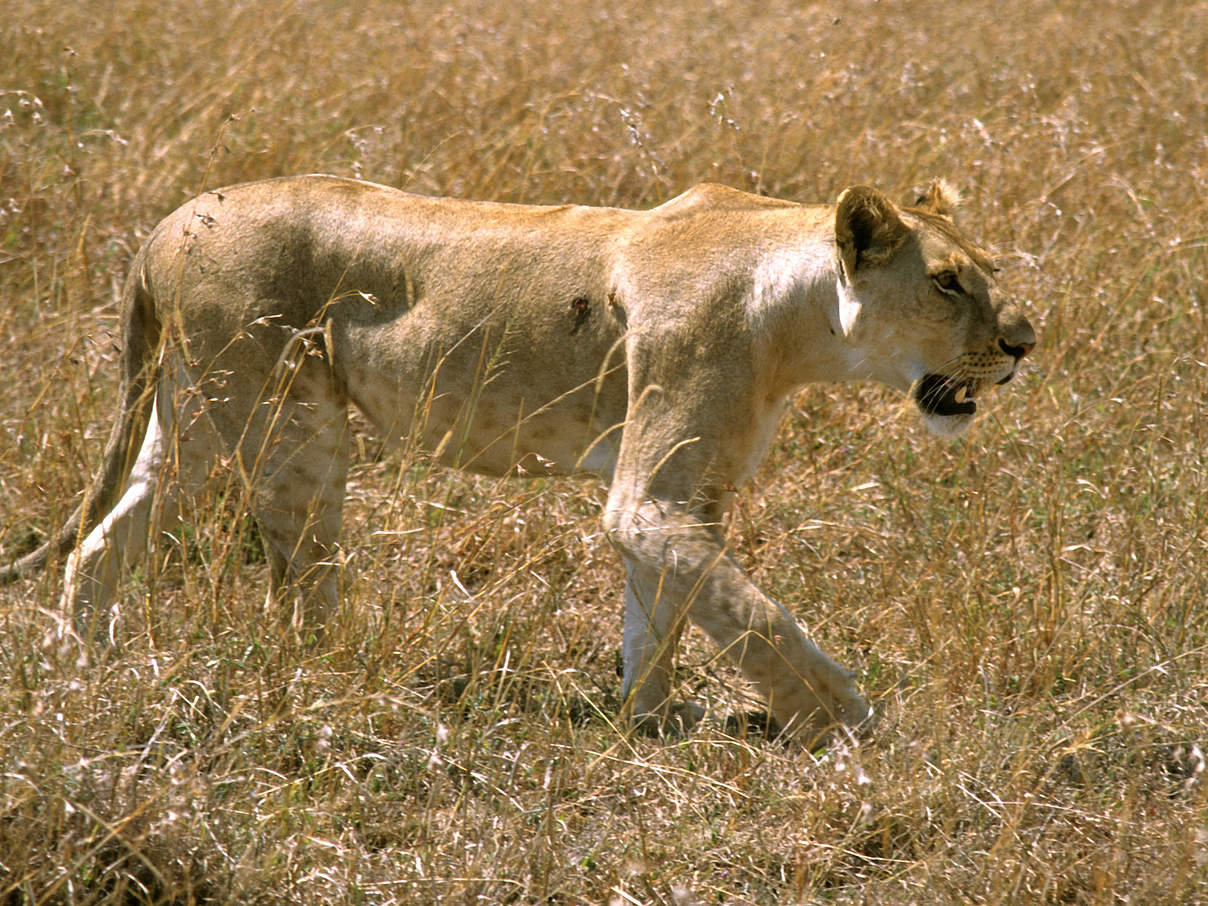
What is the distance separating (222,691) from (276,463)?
702 millimetres

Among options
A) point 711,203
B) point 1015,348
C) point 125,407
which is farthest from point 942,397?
point 125,407

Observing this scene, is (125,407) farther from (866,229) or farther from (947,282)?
(947,282)

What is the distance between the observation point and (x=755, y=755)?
11.2 ft

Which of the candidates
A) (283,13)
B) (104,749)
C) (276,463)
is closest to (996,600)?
(276,463)

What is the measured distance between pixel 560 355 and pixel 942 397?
976 millimetres

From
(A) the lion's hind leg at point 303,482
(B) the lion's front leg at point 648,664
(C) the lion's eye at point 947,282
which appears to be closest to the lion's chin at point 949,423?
(C) the lion's eye at point 947,282

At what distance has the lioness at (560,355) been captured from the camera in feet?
11.2

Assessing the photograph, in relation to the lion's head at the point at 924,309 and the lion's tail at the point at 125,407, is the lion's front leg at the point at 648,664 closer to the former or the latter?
the lion's head at the point at 924,309

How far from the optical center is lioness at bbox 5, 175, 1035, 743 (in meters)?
3.41

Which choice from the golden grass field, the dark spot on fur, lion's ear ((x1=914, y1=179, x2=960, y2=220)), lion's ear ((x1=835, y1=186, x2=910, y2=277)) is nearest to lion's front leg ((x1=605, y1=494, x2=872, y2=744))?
the golden grass field

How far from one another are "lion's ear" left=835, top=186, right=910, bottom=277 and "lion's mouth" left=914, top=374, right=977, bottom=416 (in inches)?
14.0

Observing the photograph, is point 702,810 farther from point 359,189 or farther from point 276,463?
point 359,189

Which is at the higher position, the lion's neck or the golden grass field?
the lion's neck

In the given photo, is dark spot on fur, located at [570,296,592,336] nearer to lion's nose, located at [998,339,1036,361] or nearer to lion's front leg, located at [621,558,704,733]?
lion's front leg, located at [621,558,704,733]
